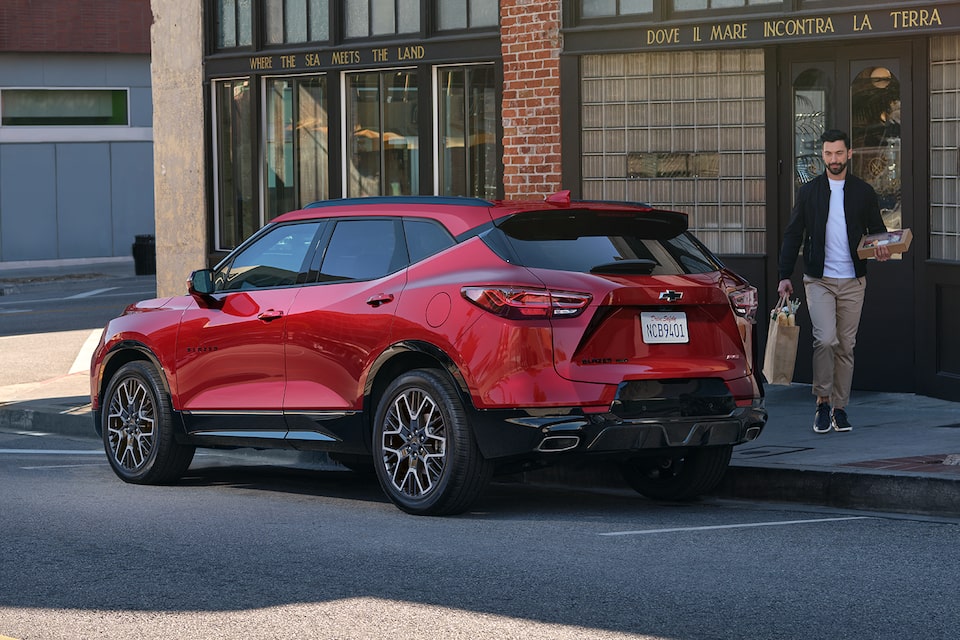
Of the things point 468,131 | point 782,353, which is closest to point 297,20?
point 468,131

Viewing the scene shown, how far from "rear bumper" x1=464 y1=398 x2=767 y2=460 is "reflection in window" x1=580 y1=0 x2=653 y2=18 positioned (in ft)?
21.3

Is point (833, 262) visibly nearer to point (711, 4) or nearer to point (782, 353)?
point (782, 353)

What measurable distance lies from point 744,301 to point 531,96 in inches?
256

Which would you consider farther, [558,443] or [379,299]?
[379,299]

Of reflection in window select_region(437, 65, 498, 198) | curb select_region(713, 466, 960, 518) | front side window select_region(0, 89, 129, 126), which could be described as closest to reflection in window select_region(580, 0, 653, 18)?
reflection in window select_region(437, 65, 498, 198)

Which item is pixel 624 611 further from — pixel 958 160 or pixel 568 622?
pixel 958 160

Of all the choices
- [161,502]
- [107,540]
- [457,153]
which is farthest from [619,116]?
[107,540]

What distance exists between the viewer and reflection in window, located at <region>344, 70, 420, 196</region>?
16.3 meters

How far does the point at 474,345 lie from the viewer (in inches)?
325

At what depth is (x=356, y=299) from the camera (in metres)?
8.98

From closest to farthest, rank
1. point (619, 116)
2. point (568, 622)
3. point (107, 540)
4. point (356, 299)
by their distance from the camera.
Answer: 1. point (568, 622)
2. point (107, 540)
3. point (356, 299)
4. point (619, 116)

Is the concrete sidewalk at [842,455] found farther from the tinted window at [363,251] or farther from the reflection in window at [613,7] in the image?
the reflection in window at [613,7]

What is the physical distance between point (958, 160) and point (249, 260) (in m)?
5.66

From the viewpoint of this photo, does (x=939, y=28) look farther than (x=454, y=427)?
Yes
